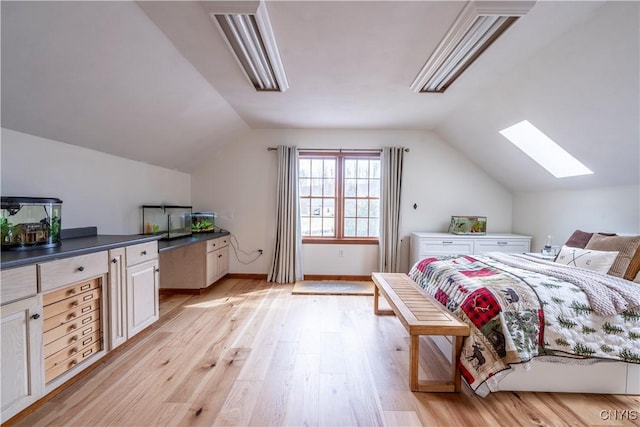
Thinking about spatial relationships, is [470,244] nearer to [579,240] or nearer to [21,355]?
[579,240]

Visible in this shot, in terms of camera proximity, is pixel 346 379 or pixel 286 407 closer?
pixel 286 407

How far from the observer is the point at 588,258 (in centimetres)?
227

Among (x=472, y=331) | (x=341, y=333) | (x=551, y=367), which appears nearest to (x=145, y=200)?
(x=341, y=333)

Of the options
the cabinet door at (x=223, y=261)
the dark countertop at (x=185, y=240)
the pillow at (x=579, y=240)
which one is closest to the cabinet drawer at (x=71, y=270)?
the dark countertop at (x=185, y=240)

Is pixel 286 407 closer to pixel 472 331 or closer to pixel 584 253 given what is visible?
pixel 472 331

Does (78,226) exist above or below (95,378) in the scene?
above

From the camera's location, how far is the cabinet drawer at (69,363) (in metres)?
1.61

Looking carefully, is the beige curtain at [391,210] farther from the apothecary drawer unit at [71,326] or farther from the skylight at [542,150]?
the apothecary drawer unit at [71,326]

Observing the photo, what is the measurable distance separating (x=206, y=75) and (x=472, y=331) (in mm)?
3051

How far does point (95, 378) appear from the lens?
186 cm

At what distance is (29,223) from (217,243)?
220cm

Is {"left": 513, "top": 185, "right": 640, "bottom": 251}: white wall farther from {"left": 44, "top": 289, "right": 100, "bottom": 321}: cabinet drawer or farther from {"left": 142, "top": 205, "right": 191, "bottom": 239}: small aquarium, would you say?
{"left": 142, "top": 205, "right": 191, "bottom": 239}: small aquarium

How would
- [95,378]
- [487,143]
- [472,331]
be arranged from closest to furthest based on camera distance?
[472,331] < [95,378] < [487,143]

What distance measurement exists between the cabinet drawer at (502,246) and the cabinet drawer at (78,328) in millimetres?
4397
